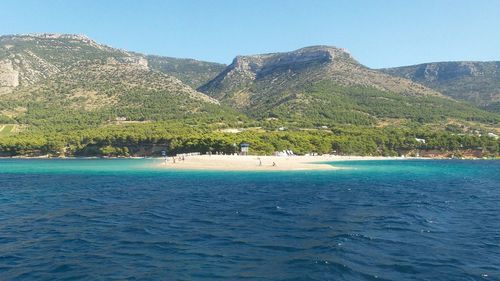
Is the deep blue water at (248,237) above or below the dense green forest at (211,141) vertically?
below

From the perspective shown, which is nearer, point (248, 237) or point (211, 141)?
point (248, 237)

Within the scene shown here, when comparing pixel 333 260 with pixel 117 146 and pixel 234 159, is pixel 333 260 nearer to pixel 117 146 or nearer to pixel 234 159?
pixel 234 159

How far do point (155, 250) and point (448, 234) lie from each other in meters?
16.0

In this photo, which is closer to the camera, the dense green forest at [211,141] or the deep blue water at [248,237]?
the deep blue water at [248,237]

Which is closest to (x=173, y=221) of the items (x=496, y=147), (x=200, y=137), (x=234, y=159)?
(x=234, y=159)

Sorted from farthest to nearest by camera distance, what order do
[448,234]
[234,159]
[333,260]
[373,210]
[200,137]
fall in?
[200,137] < [234,159] < [373,210] < [448,234] < [333,260]

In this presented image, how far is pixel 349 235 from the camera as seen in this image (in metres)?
23.4

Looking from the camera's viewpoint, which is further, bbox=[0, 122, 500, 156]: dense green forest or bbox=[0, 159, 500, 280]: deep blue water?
bbox=[0, 122, 500, 156]: dense green forest

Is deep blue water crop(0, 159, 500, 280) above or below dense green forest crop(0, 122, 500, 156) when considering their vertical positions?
below

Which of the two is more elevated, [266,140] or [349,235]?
[266,140]

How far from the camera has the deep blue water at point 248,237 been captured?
1725cm

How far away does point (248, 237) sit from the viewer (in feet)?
75.3

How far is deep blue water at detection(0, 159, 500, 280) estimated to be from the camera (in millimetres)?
17250

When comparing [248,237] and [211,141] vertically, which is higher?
[211,141]
